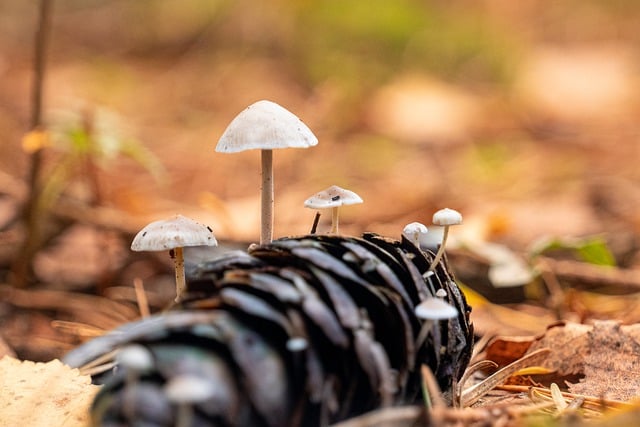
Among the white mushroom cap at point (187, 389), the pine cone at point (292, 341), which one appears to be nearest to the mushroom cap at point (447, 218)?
the pine cone at point (292, 341)

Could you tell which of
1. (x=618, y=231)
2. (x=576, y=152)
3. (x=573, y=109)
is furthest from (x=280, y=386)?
(x=573, y=109)

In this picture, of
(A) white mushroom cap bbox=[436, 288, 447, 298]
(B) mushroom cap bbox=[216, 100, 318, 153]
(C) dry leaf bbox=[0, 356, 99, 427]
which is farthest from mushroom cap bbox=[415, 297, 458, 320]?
(C) dry leaf bbox=[0, 356, 99, 427]

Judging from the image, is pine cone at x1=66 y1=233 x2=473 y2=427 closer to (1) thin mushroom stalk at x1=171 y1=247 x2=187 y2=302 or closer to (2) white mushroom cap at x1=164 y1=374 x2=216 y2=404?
(2) white mushroom cap at x1=164 y1=374 x2=216 y2=404

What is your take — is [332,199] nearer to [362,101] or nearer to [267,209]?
[267,209]

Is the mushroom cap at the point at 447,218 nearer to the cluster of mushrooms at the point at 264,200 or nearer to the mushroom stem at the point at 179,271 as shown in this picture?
the cluster of mushrooms at the point at 264,200

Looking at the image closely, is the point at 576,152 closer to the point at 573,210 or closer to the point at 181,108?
the point at 573,210

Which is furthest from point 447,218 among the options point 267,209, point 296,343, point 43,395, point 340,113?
point 340,113
